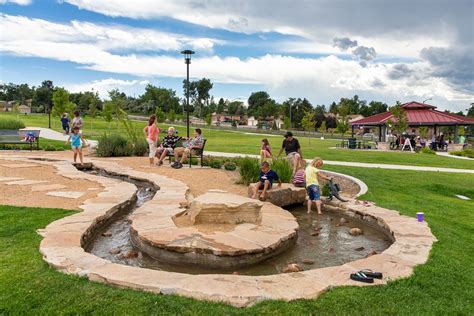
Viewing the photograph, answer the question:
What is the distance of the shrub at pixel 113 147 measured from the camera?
1445cm

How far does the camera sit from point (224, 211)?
17.8 ft

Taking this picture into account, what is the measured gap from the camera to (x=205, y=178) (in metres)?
9.92

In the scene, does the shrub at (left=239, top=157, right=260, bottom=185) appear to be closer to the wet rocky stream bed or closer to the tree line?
the wet rocky stream bed

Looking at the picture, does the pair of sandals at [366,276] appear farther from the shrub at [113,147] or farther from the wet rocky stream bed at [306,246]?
the shrub at [113,147]

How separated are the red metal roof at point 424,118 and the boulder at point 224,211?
2723 cm

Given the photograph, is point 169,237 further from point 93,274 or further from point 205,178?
point 205,178

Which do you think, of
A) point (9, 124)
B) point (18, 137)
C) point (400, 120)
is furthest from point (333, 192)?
point (9, 124)

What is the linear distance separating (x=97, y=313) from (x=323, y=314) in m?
1.71

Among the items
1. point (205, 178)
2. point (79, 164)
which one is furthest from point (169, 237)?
point (79, 164)

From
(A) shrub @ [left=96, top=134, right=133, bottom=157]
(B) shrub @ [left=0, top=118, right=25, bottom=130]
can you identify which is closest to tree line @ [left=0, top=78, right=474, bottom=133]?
Answer: (B) shrub @ [left=0, top=118, right=25, bottom=130]

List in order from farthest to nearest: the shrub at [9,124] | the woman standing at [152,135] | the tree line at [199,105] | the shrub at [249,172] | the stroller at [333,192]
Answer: the tree line at [199,105]
the shrub at [9,124]
the woman standing at [152,135]
the shrub at [249,172]
the stroller at [333,192]

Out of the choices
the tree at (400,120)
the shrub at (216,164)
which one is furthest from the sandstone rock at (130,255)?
the tree at (400,120)

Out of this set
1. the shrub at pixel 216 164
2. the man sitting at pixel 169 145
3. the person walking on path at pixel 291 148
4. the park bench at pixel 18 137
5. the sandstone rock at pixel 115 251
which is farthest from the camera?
the park bench at pixel 18 137

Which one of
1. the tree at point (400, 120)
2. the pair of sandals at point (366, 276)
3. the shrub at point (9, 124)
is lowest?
the pair of sandals at point (366, 276)
